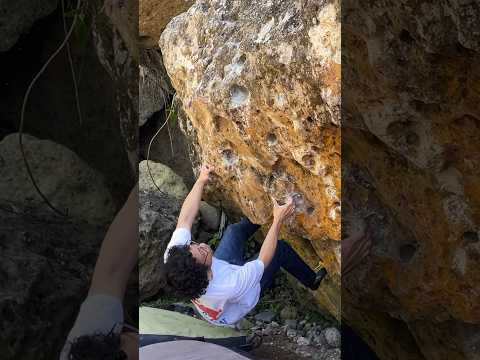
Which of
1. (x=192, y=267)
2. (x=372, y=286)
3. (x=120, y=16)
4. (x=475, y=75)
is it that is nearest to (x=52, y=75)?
(x=120, y=16)

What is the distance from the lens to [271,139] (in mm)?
1558

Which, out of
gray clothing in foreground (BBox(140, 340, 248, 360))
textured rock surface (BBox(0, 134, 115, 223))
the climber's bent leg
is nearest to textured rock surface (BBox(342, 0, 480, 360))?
the climber's bent leg

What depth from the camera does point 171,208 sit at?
1495 mm

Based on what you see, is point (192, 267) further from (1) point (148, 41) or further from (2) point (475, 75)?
(2) point (475, 75)

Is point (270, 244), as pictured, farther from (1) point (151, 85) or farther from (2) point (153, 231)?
(1) point (151, 85)

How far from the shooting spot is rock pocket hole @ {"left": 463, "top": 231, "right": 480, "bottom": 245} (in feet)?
4.84

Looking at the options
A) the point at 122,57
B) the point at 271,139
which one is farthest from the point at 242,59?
the point at 122,57

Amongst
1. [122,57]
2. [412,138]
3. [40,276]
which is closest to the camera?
[40,276]

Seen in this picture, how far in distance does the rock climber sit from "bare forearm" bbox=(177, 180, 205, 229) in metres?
0.21

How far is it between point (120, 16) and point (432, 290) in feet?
3.09

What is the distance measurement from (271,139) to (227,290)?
0.36 metres

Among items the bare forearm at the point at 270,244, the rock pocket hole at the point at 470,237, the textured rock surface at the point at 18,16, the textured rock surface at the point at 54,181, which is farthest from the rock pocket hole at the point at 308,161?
the textured rock surface at the point at 18,16

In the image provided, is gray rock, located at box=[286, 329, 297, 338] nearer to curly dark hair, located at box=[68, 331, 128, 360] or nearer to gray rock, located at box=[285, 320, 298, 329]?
gray rock, located at box=[285, 320, 298, 329]

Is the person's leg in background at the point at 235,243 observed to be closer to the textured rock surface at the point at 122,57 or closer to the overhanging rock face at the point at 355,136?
the overhanging rock face at the point at 355,136
